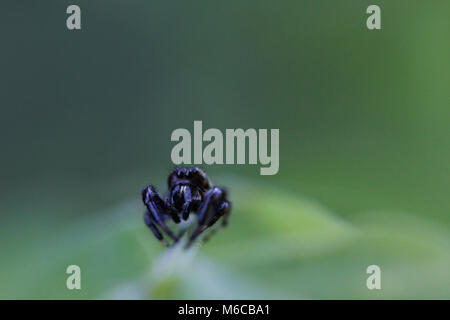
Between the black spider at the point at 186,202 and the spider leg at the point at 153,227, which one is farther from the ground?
the black spider at the point at 186,202

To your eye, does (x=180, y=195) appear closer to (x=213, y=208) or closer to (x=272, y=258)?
(x=213, y=208)

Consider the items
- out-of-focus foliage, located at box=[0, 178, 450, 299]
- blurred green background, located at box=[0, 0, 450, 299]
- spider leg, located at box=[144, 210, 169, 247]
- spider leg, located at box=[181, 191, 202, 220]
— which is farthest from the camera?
blurred green background, located at box=[0, 0, 450, 299]

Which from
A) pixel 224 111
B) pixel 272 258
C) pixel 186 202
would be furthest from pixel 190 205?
pixel 224 111

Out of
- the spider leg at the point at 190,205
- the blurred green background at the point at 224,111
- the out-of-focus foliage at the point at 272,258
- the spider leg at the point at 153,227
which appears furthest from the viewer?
the blurred green background at the point at 224,111

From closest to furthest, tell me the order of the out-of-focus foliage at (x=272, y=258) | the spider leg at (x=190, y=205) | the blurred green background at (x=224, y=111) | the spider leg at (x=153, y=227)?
the out-of-focus foliage at (x=272, y=258), the spider leg at (x=153, y=227), the spider leg at (x=190, y=205), the blurred green background at (x=224, y=111)
